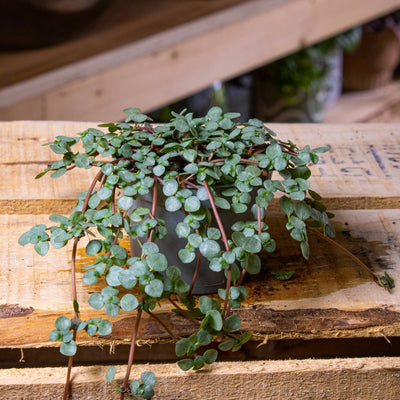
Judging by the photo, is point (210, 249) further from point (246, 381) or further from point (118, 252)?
point (246, 381)

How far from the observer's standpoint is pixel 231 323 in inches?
23.6

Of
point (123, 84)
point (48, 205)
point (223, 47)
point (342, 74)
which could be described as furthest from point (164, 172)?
point (342, 74)

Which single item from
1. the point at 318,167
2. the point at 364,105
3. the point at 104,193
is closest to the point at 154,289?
the point at 104,193

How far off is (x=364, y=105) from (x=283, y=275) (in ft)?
10.2

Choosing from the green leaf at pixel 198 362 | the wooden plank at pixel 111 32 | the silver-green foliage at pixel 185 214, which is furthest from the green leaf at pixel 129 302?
the wooden plank at pixel 111 32

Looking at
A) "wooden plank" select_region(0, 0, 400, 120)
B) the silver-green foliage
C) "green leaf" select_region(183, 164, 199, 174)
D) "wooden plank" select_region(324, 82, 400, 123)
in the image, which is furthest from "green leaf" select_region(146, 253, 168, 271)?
"wooden plank" select_region(324, 82, 400, 123)

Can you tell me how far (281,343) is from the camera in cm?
73

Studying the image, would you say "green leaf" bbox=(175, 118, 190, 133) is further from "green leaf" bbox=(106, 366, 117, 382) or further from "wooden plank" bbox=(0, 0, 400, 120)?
"wooden plank" bbox=(0, 0, 400, 120)

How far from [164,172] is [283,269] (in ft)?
0.79

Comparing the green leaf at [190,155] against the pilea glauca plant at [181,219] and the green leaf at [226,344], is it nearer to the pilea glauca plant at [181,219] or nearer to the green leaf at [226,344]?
the pilea glauca plant at [181,219]

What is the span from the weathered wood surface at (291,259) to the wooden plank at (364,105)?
2.49m

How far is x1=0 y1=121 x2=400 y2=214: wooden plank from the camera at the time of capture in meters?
0.87

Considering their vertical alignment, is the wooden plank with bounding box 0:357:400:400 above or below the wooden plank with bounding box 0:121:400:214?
below

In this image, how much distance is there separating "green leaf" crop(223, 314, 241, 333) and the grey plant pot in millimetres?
100
